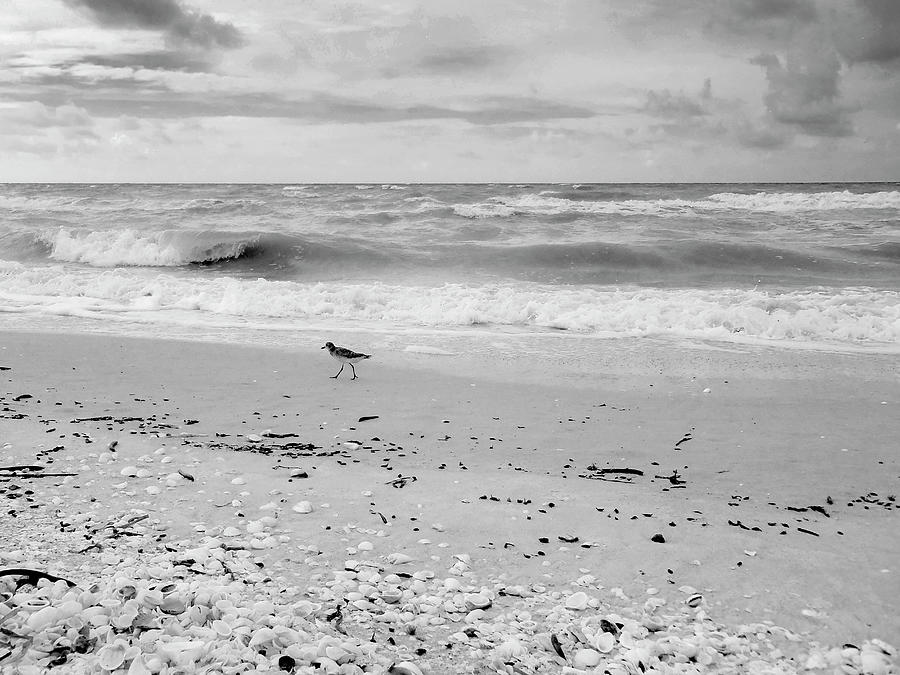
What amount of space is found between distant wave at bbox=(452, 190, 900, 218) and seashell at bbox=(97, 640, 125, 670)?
29015mm

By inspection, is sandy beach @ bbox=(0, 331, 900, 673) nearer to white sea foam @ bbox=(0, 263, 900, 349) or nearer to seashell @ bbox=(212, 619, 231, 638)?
seashell @ bbox=(212, 619, 231, 638)

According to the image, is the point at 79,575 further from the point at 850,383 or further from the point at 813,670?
the point at 850,383

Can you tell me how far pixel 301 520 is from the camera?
3.59 metres

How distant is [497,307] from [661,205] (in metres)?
29.2

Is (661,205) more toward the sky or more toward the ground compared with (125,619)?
more toward the sky

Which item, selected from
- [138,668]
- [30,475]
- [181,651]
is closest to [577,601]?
[181,651]

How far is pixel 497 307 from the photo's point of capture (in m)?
11.3

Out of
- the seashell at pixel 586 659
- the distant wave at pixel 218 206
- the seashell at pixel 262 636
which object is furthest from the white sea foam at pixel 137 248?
the seashell at pixel 586 659

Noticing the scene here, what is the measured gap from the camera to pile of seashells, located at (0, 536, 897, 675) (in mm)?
2258

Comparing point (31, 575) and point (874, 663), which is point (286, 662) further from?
point (874, 663)

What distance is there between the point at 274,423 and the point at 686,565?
3613 millimetres

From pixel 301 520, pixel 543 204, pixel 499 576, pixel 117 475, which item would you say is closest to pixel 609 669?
pixel 499 576

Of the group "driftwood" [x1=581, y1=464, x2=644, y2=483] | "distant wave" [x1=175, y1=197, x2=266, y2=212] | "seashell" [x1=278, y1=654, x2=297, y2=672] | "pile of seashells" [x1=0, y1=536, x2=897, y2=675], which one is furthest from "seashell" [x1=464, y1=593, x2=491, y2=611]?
"distant wave" [x1=175, y1=197, x2=266, y2=212]

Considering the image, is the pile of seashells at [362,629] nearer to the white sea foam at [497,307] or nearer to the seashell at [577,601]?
the seashell at [577,601]
